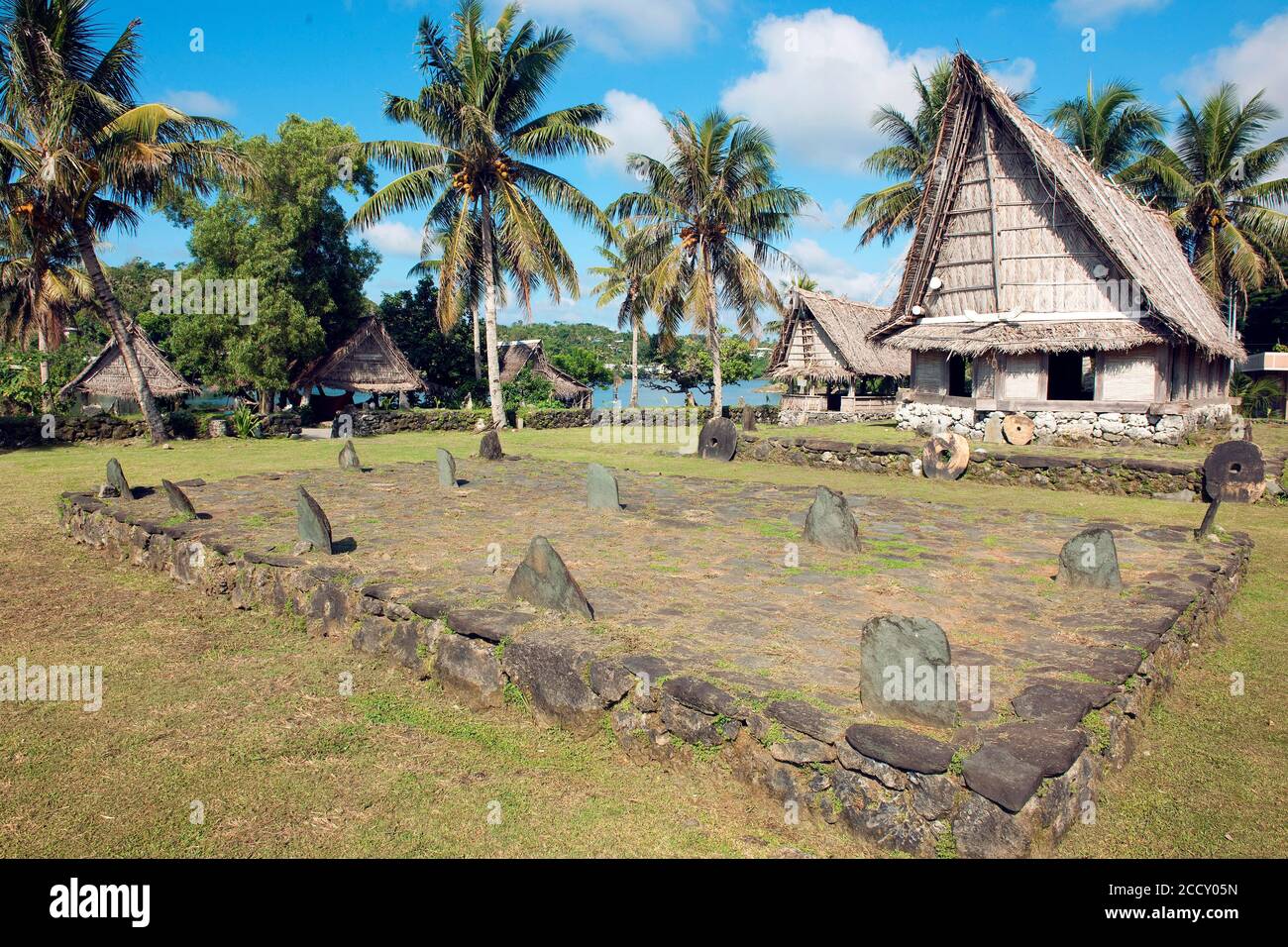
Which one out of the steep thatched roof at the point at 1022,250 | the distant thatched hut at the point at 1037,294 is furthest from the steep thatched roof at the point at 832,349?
the steep thatched roof at the point at 1022,250

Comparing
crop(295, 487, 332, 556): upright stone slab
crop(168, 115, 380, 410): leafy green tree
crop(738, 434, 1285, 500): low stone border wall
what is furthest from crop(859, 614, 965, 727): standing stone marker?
crop(168, 115, 380, 410): leafy green tree

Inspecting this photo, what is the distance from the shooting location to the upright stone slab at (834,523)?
27.5ft

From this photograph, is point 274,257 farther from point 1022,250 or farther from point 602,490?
point 1022,250

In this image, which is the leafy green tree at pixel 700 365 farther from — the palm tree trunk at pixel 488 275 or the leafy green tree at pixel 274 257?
the leafy green tree at pixel 274 257

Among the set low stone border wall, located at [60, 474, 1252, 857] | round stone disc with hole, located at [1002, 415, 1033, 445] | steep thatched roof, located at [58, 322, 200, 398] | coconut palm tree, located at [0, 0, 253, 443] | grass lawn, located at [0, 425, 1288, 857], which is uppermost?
coconut palm tree, located at [0, 0, 253, 443]

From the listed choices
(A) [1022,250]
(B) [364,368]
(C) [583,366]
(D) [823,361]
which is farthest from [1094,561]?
(C) [583,366]

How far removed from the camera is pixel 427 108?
83.2ft

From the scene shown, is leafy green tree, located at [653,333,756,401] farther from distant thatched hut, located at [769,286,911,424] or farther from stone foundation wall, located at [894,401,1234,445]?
stone foundation wall, located at [894,401,1234,445]

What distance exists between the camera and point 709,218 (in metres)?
27.5

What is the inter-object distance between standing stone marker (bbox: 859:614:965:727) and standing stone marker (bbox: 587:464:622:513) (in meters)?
6.49

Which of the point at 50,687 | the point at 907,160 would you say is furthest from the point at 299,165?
the point at 50,687

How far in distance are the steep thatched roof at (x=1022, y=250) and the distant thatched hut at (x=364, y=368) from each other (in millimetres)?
19299

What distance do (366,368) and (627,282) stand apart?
1367 cm

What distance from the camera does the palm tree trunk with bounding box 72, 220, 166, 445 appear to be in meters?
20.5
